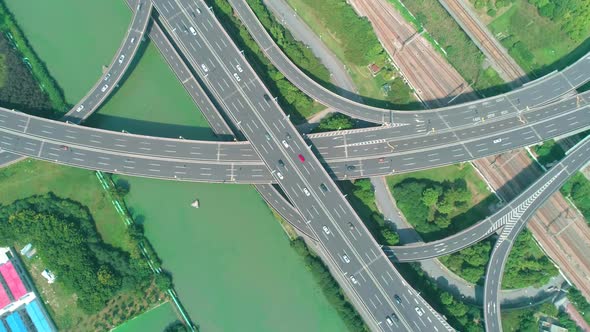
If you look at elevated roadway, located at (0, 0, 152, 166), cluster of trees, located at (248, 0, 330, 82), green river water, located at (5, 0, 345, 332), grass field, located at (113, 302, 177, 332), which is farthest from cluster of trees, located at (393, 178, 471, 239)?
elevated roadway, located at (0, 0, 152, 166)

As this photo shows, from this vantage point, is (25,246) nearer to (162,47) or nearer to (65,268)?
(65,268)

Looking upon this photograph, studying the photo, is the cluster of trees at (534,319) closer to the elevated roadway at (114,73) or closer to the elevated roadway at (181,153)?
the elevated roadway at (181,153)

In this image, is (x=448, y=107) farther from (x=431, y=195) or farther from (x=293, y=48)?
(x=293, y=48)

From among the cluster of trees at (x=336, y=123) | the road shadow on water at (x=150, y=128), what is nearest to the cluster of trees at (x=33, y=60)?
the road shadow on water at (x=150, y=128)

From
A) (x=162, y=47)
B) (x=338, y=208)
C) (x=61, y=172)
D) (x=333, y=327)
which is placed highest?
(x=162, y=47)

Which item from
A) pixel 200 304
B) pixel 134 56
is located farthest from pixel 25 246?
pixel 134 56

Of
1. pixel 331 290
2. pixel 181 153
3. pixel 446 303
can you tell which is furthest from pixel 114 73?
pixel 446 303
